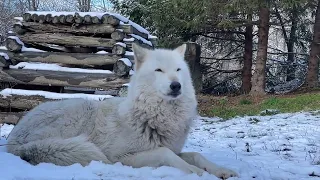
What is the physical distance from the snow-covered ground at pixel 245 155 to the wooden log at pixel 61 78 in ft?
3.90

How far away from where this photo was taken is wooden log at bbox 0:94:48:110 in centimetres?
848

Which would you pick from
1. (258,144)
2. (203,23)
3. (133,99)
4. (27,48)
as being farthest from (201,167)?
(203,23)

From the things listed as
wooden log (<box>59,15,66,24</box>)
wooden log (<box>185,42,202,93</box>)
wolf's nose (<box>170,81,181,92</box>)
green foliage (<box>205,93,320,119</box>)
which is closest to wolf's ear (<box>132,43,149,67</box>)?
wolf's nose (<box>170,81,181,92</box>)

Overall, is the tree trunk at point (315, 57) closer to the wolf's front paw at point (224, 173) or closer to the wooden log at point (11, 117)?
the wooden log at point (11, 117)

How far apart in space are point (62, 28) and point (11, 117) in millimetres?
2306

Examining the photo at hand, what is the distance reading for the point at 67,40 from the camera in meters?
8.77

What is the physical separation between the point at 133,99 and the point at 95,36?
17.0 feet

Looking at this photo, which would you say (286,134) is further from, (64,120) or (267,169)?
(64,120)

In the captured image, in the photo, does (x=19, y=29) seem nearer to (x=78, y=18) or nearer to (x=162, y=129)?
(x=78, y=18)

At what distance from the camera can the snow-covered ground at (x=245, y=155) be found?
127 inches

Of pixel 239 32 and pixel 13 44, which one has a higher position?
pixel 239 32

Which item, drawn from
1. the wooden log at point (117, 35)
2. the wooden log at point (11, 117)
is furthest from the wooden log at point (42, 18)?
the wooden log at point (11, 117)

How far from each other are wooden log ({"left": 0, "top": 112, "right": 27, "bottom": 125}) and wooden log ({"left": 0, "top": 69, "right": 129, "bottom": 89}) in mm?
767

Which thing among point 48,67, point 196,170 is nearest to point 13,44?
point 48,67
